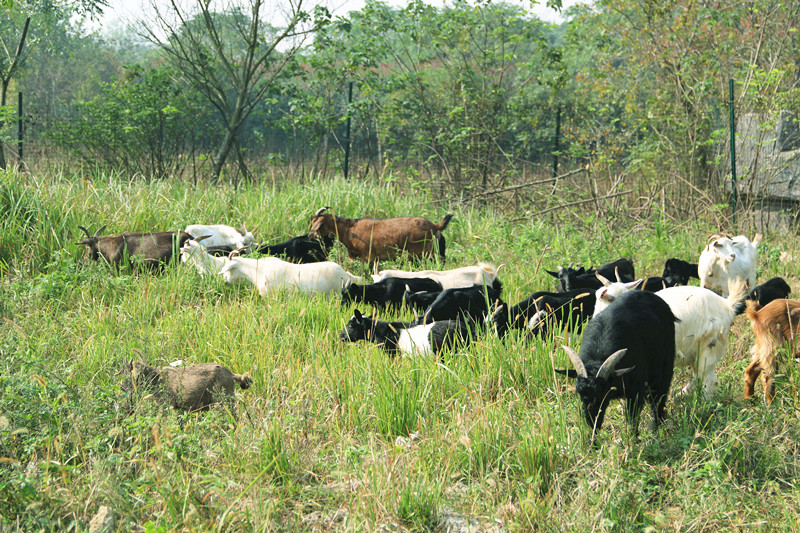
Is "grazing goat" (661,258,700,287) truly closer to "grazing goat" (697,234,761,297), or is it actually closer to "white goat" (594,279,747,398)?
"grazing goat" (697,234,761,297)

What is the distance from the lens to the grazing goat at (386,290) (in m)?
6.07

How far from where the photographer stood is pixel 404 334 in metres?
4.93

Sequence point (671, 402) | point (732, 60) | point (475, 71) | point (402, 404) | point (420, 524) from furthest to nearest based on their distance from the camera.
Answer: point (475, 71) → point (732, 60) → point (671, 402) → point (402, 404) → point (420, 524)

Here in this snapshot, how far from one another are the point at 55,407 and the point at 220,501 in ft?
4.14

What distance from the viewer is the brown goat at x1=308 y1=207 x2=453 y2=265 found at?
7938 mm

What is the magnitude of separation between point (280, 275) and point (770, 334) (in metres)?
4.12

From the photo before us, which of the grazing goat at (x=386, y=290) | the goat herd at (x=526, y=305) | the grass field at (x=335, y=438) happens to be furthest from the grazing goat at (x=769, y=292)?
A: the grazing goat at (x=386, y=290)

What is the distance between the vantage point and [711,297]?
14.2 feet

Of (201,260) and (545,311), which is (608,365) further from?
(201,260)

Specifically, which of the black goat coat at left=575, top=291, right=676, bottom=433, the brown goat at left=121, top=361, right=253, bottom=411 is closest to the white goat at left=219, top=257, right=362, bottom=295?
the brown goat at left=121, top=361, right=253, bottom=411

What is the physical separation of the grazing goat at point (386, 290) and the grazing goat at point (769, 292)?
2.65 m

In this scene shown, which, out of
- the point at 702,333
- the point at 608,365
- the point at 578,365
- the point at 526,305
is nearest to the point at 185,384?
the point at 578,365

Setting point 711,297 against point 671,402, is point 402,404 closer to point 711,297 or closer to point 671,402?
point 671,402

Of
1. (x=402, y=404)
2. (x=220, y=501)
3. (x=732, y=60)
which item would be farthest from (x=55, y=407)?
(x=732, y=60)
